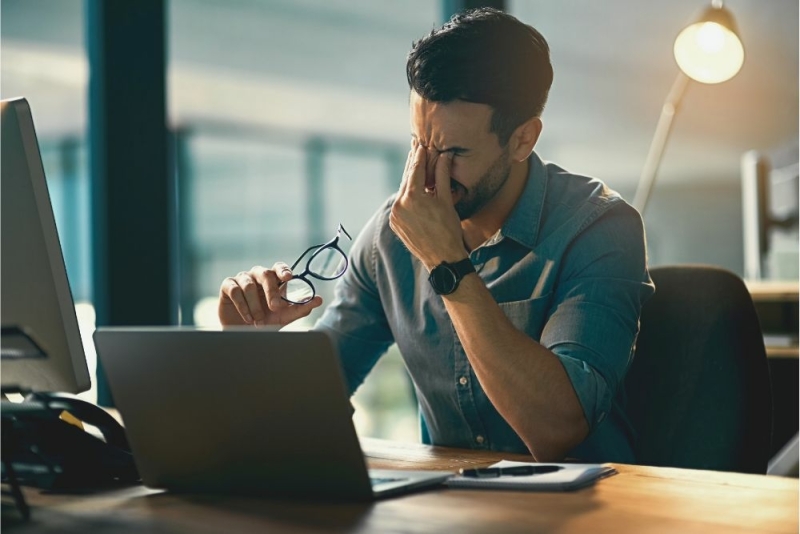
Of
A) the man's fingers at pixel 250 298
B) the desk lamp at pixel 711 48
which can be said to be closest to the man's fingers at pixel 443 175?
the man's fingers at pixel 250 298

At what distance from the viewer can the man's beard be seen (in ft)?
5.40

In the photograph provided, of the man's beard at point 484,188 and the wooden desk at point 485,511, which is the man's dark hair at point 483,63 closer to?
the man's beard at point 484,188

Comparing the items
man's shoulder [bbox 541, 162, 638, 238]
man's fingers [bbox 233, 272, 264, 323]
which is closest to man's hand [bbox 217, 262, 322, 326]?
man's fingers [bbox 233, 272, 264, 323]

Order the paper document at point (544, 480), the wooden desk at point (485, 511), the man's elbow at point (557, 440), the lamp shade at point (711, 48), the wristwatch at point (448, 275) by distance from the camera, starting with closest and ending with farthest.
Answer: the wooden desk at point (485, 511) < the paper document at point (544, 480) < the man's elbow at point (557, 440) < the wristwatch at point (448, 275) < the lamp shade at point (711, 48)

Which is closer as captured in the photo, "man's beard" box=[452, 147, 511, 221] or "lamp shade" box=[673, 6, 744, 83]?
"man's beard" box=[452, 147, 511, 221]

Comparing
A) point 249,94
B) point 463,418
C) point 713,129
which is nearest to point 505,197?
point 463,418

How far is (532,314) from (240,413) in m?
0.74

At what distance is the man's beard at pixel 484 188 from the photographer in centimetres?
165

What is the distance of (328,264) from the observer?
4.86ft

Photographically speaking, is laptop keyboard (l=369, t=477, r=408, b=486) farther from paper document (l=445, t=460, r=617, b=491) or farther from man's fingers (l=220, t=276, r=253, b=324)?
man's fingers (l=220, t=276, r=253, b=324)

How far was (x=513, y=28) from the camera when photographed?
160cm

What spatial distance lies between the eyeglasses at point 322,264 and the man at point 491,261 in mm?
30

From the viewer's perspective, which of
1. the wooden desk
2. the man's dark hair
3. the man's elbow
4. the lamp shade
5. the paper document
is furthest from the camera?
the lamp shade

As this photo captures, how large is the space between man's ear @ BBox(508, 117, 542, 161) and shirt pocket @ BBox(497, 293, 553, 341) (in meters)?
0.27
